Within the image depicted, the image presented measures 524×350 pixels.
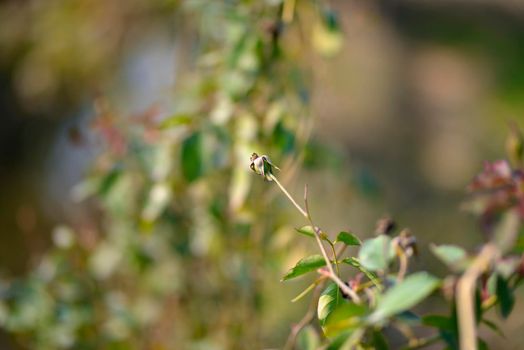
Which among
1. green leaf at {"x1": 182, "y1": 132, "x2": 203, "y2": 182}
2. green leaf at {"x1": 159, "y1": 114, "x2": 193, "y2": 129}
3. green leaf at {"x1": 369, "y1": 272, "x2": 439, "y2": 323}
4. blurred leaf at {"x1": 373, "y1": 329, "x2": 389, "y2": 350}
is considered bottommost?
blurred leaf at {"x1": 373, "y1": 329, "x2": 389, "y2": 350}

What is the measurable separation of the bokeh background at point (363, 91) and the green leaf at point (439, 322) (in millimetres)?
1696

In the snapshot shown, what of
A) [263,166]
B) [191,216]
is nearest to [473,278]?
[263,166]

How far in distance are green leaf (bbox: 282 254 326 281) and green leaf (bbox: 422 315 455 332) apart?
0.10 metres

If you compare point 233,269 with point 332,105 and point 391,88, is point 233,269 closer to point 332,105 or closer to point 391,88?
point 332,105

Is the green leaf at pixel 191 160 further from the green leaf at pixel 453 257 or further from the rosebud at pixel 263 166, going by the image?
the green leaf at pixel 453 257

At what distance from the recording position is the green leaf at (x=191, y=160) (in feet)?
3.76

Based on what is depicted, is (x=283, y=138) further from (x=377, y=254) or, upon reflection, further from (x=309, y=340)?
(x=377, y=254)

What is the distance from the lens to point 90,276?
1.43 meters

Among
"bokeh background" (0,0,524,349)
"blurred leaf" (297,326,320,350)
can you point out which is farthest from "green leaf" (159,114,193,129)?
"bokeh background" (0,0,524,349)

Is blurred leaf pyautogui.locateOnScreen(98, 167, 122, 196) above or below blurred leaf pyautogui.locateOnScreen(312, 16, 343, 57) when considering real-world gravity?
above

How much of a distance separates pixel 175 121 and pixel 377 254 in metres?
0.63

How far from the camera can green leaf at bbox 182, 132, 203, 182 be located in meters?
1.14

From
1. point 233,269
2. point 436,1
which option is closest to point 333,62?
point 436,1

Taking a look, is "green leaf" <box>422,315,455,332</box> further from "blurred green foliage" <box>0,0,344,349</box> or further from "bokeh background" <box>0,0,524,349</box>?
"bokeh background" <box>0,0,524,349</box>
